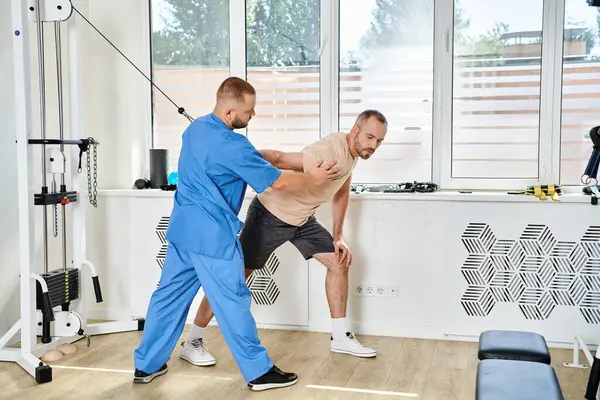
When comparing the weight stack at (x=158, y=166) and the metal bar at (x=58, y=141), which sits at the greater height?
the metal bar at (x=58, y=141)

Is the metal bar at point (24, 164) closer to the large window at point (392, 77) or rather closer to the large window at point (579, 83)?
the large window at point (392, 77)

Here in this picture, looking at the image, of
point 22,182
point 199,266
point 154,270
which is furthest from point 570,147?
point 22,182

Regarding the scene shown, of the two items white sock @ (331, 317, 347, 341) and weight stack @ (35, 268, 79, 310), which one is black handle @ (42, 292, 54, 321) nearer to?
weight stack @ (35, 268, 79, 310)

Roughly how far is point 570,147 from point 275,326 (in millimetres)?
2077

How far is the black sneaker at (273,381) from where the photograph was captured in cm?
322

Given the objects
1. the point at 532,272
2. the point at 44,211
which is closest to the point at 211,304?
the point at 44,211

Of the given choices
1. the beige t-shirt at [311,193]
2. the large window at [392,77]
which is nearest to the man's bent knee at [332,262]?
the beige t-shirt at [311,193]

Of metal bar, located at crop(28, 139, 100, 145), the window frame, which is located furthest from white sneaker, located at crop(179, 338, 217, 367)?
the window frame

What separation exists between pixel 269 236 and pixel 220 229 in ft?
1.66

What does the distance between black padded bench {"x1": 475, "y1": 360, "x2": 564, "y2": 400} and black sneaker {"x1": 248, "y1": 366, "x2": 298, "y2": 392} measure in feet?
3.83

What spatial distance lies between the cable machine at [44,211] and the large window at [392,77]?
65.6 inches

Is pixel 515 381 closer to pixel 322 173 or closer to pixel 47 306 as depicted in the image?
pixel 322 173

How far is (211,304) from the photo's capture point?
3217 mm

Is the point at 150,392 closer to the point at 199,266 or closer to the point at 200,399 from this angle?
the point at 200,399
